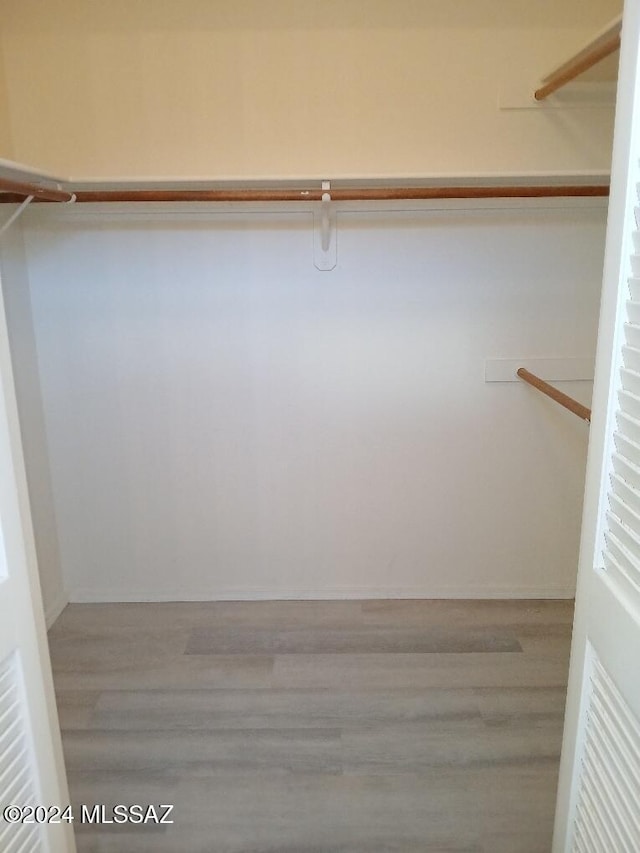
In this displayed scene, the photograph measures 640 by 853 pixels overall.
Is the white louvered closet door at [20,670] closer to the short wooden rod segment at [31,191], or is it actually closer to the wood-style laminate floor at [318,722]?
the wood-style laminate floor at [318,722]

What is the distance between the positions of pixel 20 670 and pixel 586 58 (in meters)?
2.12

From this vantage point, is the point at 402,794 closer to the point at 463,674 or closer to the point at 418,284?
the point at 463,674

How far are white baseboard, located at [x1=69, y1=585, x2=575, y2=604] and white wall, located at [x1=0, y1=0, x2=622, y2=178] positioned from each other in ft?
5.59

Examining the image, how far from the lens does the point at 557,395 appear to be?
2.16 metres

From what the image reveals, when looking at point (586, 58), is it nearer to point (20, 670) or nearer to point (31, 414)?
point (20, 670)

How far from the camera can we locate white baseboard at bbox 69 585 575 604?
286 cm

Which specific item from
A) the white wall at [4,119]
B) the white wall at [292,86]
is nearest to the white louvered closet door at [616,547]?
the white wall at [292,86]

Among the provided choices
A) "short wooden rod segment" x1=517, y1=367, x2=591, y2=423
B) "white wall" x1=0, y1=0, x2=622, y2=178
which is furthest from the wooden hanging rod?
"short wooden rod segment" x1=517, y1=367, x2=591, y2=423

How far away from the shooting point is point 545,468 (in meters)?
2.73

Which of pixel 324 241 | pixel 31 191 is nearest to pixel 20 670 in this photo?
pixel 31 191

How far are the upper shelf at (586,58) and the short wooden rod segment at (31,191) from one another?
5.23 ft

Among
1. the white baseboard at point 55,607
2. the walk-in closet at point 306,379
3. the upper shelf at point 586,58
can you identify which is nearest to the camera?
the upper shelf at point 586,58

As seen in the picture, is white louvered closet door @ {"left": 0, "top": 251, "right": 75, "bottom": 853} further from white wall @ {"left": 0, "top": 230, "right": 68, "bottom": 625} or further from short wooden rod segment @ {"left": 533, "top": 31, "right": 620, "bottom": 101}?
short wooden rod segment @ {"left": 533, "top": 31, "right": 620, "bottom": 101}

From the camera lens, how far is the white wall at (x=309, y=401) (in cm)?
252
